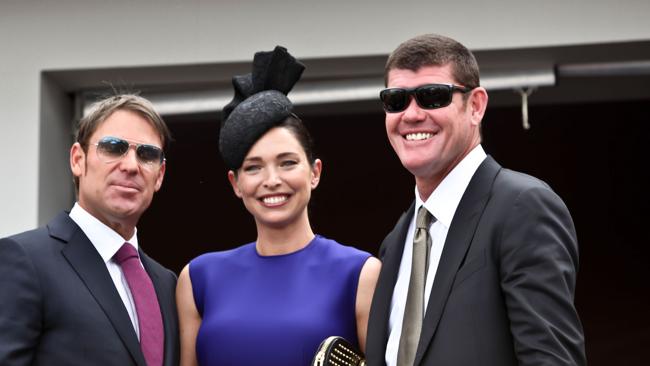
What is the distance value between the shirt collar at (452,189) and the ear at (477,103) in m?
0.10

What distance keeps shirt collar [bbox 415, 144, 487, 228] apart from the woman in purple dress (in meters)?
0.59

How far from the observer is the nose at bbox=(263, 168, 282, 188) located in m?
3.31

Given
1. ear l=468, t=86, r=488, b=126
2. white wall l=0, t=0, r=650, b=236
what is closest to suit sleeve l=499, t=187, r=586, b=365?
ear l=468, t=86, r=488, b=126

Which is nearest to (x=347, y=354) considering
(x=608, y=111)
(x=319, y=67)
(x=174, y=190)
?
(x=319, y=67)

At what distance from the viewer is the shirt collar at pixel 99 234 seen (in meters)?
3.19

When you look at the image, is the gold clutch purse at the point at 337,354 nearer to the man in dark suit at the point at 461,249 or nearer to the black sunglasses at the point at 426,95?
the man in dark suit at the point at 461,249

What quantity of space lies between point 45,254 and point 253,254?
0.80 meters

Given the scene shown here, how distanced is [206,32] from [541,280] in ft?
12.2

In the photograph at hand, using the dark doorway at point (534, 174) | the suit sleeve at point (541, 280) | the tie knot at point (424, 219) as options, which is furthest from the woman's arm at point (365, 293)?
the dark doorway at point (534, 174)

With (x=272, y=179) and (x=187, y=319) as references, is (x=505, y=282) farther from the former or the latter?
(x=187, y=319)

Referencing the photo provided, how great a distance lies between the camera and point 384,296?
2906mm

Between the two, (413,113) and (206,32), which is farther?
(206,32)

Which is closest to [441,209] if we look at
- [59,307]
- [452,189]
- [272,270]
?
[452,189]

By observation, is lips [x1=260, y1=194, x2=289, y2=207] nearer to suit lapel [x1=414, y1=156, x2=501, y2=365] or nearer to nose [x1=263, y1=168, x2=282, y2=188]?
nose [x1=263, y1=168, x2=282, y2=188]
